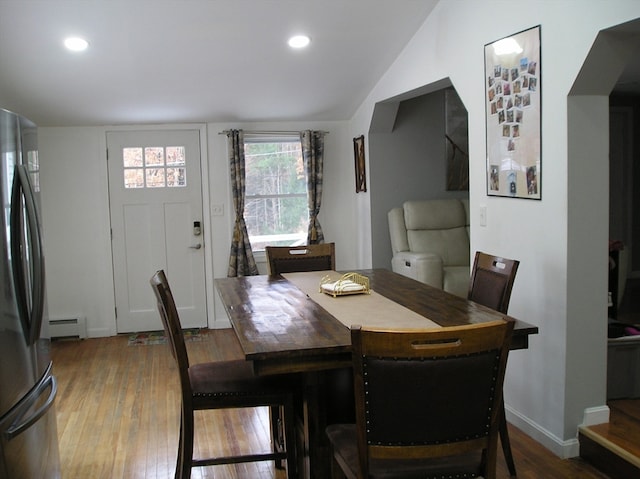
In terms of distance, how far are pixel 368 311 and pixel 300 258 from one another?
1361 millimetres

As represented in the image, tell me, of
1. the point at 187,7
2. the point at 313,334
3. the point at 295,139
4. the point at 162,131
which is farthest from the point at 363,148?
the point at 313,334

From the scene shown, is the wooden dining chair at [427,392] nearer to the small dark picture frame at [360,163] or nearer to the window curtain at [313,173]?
the small dark picture frame at [360,163]

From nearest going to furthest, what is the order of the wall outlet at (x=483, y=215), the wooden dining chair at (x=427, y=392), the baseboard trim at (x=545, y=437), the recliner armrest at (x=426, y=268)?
the wooden dining chair at (x=427, y=392), the baseboard trim at (x=545, y=437), the wall outlet at (x=483, y=215), the recliner armrest at (x=426, y=268)

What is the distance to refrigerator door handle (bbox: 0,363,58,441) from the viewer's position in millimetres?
2209

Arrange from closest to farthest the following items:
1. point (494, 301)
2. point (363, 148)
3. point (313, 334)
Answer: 1. point (313, 334)
2. point (494, 301)
3. point (363, 148)

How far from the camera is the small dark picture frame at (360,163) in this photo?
561 cm

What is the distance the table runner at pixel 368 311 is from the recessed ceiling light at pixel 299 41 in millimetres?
1866

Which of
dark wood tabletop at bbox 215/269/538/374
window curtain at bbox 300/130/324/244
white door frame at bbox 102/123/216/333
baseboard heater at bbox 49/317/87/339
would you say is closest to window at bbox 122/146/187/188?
white door frame at bbox 102/123/216/333

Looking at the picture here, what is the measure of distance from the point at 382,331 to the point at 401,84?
3.30 m

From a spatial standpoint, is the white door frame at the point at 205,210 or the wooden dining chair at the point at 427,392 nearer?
the wooden dining chair at the point at 427,392

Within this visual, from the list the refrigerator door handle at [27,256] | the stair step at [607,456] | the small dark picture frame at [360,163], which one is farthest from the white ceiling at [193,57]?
the stair step at [607,456]

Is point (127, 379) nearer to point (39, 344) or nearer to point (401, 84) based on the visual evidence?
point (39, 344)

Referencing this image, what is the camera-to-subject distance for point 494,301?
276 centimetres

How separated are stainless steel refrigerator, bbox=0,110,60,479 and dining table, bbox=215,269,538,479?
775 mm
